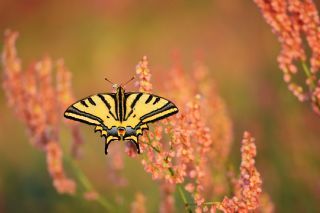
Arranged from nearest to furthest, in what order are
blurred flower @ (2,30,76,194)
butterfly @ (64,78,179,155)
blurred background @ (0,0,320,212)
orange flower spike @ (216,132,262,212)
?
orange flower spike @ (216,132,262,212) → butterfly @ (64,78,179,155) → blurred flower @ (2,30,76,194) → blurred background @ (0,0,320,212)

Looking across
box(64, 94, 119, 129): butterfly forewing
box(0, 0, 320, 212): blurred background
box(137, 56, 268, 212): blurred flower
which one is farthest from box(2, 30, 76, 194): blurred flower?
box(137, 56, 268, 212): blurred flower

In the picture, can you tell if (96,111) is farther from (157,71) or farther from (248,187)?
(157,71)

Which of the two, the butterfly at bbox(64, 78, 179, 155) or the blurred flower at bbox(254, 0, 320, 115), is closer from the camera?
the butterfly at bbox(64, 78, 179, 155)

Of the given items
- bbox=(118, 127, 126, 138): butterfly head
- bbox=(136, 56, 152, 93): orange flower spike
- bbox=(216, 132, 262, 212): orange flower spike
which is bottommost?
bbox=(216, 132, 262, 212): orange flower spike

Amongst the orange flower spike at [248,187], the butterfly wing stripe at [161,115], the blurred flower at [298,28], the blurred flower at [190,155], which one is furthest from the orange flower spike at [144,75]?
the blurred flower at [298,28]

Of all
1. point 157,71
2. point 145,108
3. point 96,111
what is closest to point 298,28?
point 145,108

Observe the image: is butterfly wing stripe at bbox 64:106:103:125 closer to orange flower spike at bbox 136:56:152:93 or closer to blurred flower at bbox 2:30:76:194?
orange flower spike at bbox 136:56:152:93
